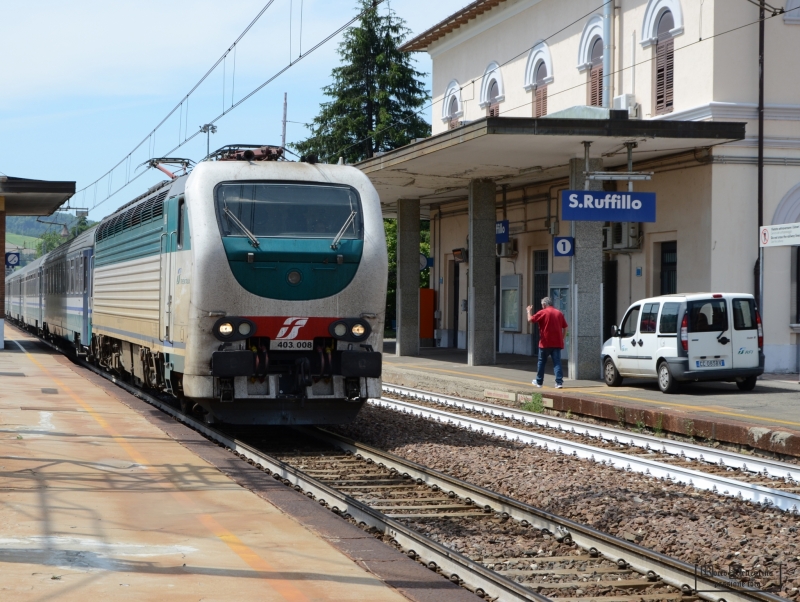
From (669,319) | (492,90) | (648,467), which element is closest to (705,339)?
(669,319)

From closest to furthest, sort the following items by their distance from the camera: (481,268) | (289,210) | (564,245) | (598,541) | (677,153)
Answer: (598,541), (289,210), (564,245), (677,153), (481,268)

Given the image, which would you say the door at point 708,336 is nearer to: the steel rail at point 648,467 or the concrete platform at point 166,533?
the steel rail at point 648,467

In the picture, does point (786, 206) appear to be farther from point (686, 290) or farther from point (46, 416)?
point (46, 416)

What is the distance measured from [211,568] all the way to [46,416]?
27.1ft

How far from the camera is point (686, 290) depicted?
69.1 ft

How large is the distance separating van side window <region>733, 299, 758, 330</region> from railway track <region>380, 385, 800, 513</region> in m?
4.02

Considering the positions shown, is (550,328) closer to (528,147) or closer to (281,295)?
(528,147)

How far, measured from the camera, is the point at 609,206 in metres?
19.1

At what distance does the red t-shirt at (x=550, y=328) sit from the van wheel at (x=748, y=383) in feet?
10.1

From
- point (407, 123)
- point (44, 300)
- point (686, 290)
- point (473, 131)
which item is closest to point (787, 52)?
point (686, 290)

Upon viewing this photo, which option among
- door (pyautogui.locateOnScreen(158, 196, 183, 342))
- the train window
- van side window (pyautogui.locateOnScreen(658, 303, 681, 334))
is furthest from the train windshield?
van side window (pyautogui.locateOnScreen(658, 303, 681, 334))

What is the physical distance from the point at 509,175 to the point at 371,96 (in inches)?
1254

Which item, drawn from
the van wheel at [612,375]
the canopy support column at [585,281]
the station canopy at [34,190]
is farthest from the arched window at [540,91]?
the station canopy at [34,190]

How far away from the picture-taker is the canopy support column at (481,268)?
2445cm
